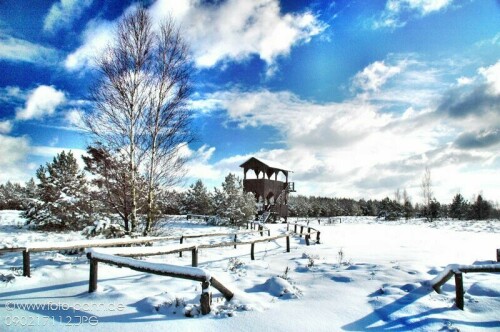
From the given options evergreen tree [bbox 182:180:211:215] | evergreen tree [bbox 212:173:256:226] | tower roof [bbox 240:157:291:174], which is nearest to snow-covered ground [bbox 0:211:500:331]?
evergreen tree [bbox 212:173:256:226]

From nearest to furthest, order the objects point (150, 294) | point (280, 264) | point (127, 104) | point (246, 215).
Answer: point (150, 294) → point (280, 264) → point (127, 104) → point (246, 215)

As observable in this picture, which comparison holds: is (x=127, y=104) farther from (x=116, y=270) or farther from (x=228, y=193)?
(x=228, y=193)

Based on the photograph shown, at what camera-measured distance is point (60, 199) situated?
2216 centimetres

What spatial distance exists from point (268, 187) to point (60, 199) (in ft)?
64.7

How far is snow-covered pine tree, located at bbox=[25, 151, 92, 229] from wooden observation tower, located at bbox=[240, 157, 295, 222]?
54.2ft

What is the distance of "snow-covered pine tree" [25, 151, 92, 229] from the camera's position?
21547 mm

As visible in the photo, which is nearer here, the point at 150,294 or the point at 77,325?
the point at 77,325

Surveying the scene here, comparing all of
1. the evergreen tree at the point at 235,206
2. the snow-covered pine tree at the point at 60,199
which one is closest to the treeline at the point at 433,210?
the evergreen tree at the point at 235,206

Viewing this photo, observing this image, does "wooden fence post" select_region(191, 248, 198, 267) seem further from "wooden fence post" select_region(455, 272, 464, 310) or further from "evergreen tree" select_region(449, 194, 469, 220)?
"evergreen tree" select_region(449, 194, 469, 220)

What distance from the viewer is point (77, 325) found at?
4273 millimetres

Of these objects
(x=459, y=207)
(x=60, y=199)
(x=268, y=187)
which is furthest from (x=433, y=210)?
(x=60, y=199)

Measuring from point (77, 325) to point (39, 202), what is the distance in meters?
22.0

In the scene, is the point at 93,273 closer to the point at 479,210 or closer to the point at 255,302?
the point at 255,302

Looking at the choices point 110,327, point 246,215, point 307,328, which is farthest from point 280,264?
point 246,215
